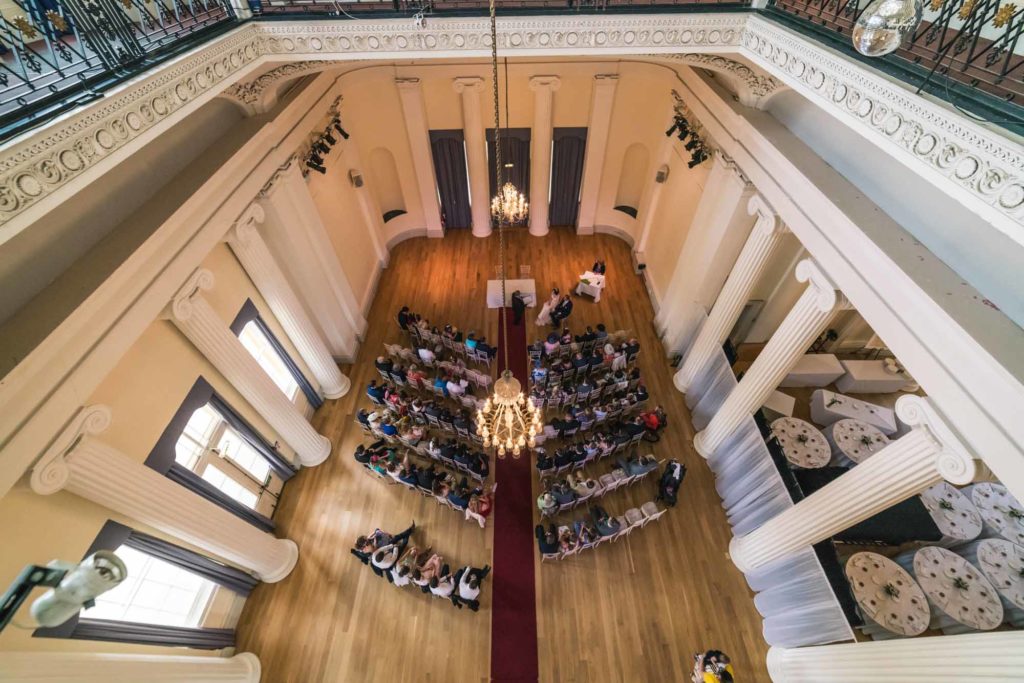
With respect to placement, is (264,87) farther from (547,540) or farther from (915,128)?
(547,540)

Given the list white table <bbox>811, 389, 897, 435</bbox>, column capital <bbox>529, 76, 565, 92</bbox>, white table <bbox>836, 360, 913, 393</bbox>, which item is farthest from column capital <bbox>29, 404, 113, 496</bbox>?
white table <bbox>836, 360, 913, 393</bbox>

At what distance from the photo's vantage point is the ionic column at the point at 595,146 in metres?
8.68

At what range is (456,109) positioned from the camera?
30.6ft

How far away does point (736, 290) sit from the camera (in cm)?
640

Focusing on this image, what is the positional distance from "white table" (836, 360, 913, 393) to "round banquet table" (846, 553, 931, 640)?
347 centimetres

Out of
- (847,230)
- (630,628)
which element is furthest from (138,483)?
(847,230)

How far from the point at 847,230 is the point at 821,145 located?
1.56m

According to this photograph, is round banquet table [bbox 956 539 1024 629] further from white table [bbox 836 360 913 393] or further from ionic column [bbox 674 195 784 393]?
ionic column [bbox 674 195 784 393]

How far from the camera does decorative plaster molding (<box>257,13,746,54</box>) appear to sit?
4.86 metres

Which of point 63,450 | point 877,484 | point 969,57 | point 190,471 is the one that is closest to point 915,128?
point 969,57

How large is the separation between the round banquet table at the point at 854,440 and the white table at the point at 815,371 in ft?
4.22

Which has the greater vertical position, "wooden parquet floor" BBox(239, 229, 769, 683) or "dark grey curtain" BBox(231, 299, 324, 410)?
"dark grey curtain" BBox(231, 299, 324, 410)

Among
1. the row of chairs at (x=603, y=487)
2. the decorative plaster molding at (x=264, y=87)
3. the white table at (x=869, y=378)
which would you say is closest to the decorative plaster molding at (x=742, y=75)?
the decorative plaster molding at (x=264, y=87)

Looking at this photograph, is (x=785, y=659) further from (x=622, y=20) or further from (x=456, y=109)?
(x=456, y=109)
